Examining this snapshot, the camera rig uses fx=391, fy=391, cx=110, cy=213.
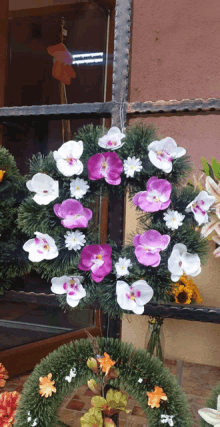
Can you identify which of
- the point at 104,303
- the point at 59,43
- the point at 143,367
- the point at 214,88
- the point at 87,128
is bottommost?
the point at 143,367

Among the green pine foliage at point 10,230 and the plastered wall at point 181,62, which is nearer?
the green pine foliage at point 10,230

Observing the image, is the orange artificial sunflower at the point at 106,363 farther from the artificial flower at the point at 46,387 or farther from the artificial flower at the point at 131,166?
the artificial flower at the point at 131,166

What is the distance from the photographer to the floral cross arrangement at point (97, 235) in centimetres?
58

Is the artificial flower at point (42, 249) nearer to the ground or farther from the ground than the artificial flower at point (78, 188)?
nearer to the ground

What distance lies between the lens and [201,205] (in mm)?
586

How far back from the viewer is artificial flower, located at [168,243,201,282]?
56 centimetres

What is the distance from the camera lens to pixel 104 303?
23.9 inches

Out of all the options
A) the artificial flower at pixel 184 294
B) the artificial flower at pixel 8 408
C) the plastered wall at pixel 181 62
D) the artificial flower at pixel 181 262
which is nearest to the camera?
the artificial flower at pixel 181 262

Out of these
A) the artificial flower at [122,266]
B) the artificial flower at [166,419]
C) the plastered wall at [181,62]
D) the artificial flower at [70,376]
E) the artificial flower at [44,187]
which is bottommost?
the artificial flower at [166,419]

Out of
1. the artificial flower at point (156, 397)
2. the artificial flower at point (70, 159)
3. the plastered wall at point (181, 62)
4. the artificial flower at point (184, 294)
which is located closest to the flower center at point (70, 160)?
the artificial flower at point (70, 159)

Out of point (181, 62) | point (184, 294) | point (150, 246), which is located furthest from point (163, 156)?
point (181, 62)

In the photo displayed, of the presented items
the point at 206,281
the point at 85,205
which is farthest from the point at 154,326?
the point at 85,205

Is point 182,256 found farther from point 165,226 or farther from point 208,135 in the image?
point 208,135

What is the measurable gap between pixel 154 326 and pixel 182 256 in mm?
847
